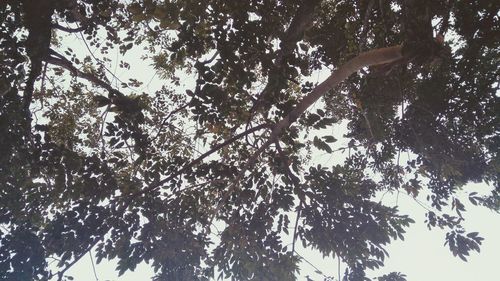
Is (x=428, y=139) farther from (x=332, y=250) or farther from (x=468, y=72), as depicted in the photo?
(x=332, y=250)

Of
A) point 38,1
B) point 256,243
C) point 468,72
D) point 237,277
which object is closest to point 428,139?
point 468,72

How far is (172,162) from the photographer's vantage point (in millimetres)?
4844

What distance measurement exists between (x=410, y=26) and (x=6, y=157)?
4.64 meters

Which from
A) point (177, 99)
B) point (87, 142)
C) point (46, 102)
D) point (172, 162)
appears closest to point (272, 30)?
point (172, 162)

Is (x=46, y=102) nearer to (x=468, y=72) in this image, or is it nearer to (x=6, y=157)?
(x=6, y=157)

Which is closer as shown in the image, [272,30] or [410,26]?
[410,26]

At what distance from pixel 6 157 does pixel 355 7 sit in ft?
15.8

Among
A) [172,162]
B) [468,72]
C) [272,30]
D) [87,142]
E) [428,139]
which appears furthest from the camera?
[87,142]

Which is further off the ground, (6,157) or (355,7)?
(355,7)

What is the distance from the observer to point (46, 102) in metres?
6.07

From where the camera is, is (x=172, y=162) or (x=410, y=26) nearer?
(x=410, y=26)

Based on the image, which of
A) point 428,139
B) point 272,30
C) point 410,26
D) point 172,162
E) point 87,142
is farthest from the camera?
point 87,142

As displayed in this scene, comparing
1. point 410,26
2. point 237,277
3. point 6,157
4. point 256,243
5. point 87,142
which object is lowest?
point 237,277

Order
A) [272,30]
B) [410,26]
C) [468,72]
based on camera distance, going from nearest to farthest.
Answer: [410,26] → [272,30] → [468,72]
